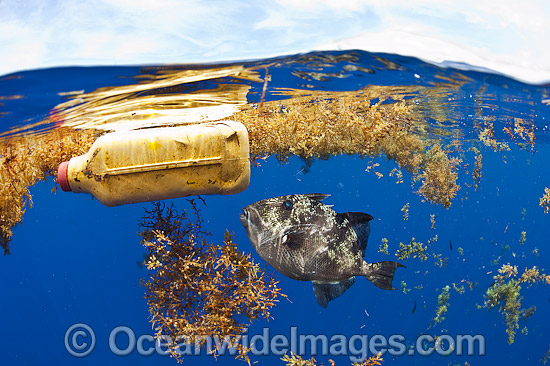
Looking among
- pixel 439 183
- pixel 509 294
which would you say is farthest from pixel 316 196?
pixel 509 294

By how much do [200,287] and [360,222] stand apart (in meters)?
2.78

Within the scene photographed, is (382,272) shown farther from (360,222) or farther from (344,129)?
(344,129)

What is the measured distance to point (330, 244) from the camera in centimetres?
522

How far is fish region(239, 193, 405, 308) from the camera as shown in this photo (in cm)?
517

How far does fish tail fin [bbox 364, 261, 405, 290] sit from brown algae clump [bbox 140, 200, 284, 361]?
150 cm

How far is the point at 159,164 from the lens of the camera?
4641mm

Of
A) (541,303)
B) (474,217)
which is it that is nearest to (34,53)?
(474,217)

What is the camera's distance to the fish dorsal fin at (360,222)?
17.6 feet

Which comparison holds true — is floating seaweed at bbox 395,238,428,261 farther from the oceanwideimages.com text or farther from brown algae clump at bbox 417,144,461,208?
the oceanwideimages.com text

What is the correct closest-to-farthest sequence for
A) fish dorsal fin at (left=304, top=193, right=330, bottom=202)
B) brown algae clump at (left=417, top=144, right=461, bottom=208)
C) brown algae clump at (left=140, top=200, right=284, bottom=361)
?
1. fish dorsal fin at (left=304, top=193, right=330, bottom=202)
2. brown algae clump at (left=140, top=200, right=284, bottom=361)
3. brown algae clump at (left=417, top=144, right=461, bottom=208)

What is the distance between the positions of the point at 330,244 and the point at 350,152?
3.81m

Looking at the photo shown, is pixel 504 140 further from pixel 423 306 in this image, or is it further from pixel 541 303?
pixel 423 306

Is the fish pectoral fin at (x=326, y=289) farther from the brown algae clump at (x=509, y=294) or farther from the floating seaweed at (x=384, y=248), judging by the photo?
the brown algae clump at (x=509, y=294)

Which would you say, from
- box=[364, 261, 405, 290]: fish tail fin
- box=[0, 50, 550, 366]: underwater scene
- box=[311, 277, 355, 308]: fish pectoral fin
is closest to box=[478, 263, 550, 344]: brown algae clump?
box=[0, 50, 550, 366]: underwater scene
